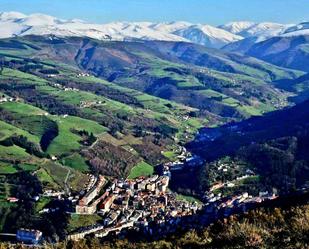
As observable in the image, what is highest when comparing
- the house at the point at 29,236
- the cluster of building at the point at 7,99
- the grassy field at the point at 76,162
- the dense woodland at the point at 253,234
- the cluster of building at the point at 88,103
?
the dense woodland at the point at 253,234

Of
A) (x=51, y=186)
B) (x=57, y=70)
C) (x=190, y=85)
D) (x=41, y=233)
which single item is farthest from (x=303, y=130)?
(x=57, y=70)

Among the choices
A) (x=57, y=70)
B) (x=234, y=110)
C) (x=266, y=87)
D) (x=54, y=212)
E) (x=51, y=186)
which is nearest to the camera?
(x=54, y=212)

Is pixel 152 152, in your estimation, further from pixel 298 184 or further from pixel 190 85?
pixel 190 85

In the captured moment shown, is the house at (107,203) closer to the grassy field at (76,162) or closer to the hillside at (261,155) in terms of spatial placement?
the hillside at (261,155)

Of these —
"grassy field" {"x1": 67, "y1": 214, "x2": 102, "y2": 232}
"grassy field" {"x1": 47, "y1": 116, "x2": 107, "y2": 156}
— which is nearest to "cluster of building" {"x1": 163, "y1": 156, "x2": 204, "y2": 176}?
"grassy field" {"x1": 47, "y1": 116, "x2": 107, "y2": 156}

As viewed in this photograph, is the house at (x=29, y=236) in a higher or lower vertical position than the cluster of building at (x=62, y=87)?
higher

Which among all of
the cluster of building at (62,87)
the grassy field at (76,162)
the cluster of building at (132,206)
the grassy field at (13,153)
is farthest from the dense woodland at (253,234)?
the cluster of building at (62,87)

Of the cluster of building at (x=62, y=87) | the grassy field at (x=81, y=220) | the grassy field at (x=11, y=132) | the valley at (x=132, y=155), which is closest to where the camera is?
the grassy field at (x=81, y=220)

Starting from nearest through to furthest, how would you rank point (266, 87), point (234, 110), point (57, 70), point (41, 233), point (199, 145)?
point (41, 233)
point (199, 145)
point (234, 110)
point (57, 70)
point (266, 87)
